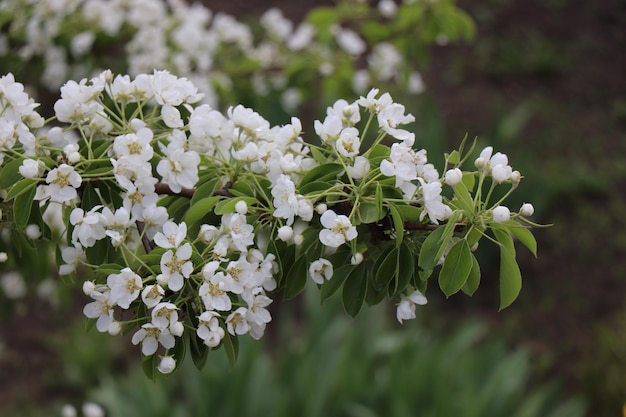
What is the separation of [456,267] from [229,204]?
0.98ft

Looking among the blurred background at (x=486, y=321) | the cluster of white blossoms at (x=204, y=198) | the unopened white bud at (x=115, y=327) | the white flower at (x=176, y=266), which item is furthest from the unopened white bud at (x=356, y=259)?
the blurred background at (x=486, y=321)

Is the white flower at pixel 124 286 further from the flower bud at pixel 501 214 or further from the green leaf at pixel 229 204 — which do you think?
the flower bud at pixel 501 214

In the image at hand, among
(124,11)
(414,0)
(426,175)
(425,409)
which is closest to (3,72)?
(124,11)

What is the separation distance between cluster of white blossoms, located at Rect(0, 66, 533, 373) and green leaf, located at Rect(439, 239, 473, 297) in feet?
0.14

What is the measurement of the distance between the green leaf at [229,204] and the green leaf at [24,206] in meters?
0.25

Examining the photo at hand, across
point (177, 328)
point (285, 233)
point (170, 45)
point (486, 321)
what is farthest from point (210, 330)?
point (486, 321)

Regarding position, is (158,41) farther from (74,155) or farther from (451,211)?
(451,211)

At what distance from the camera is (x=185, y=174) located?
1.01 m

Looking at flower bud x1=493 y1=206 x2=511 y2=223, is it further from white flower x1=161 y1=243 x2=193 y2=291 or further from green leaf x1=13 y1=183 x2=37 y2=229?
green leaf x1=13 y1=183 x2=37 y2=229

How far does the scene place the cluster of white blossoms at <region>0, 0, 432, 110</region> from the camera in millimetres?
2139

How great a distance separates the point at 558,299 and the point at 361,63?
2260 mm

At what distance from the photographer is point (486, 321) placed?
3.88m

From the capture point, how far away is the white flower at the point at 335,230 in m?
0.93

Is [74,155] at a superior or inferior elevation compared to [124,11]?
superior
